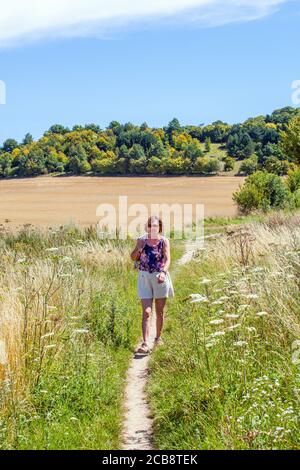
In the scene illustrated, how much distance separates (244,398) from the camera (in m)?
4.62

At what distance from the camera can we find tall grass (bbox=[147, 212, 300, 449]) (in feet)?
14.0

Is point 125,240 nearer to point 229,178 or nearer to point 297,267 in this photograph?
point 297,267

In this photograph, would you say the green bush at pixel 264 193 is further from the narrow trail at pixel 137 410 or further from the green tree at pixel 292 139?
the narrow trail at pixel 137 410

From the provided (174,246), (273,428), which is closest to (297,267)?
(273,428)

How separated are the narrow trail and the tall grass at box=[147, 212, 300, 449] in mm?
116

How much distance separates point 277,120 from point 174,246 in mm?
98954

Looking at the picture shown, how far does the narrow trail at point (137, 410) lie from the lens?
16.7 ft

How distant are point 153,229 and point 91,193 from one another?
232ft

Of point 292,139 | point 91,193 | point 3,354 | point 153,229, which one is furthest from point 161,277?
point 91,193

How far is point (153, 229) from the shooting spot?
7945 mm

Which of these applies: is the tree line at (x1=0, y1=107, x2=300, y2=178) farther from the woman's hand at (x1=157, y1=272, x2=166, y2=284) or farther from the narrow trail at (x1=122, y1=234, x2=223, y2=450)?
the narrow trail at (x1=122, y1=234, x2=223, y2=450)

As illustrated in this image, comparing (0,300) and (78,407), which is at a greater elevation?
(0,300)

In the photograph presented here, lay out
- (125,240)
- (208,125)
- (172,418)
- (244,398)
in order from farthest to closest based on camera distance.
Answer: (208,125) < (125,240) < (172,418) < (244,398)

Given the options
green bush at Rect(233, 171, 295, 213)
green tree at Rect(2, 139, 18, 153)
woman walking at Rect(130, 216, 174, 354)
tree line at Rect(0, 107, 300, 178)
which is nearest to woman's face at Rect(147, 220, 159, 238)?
woman walking at Rect(130, 216, 174, 354)
